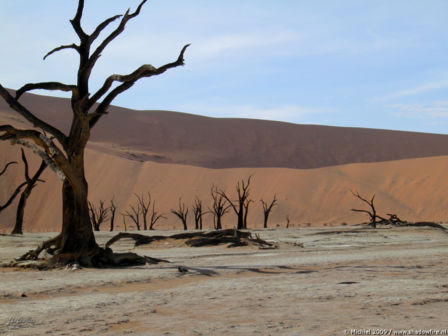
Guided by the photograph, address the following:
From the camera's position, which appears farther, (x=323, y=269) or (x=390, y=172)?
(x=390, y=172)

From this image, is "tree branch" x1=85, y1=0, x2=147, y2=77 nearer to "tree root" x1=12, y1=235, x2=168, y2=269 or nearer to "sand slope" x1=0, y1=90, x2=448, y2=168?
"tree root" x1=12, y1=235, x2=168, y2=269

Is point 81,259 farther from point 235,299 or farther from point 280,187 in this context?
point 280,187

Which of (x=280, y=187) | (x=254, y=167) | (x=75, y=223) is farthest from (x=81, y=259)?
(x=254, y=167)

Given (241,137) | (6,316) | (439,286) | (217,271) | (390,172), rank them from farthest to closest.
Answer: (241,137) < (390,172) < (217,271) < (439,286) < (6,316)

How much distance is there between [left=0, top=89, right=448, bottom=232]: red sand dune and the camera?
182 ft

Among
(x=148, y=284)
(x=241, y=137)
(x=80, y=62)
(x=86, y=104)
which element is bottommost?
(x=148, y=284)

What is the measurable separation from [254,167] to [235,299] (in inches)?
2605

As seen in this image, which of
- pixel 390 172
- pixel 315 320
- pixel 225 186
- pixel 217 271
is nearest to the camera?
pixel 315 320

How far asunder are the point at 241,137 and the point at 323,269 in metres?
87.7

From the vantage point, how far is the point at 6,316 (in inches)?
210

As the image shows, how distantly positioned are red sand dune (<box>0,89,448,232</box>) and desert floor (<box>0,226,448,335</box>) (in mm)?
40200

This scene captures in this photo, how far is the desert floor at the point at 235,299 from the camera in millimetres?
4641

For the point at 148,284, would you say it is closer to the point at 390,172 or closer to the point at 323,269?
the point at 323,269

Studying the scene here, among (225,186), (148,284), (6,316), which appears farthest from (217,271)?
(225,186)
